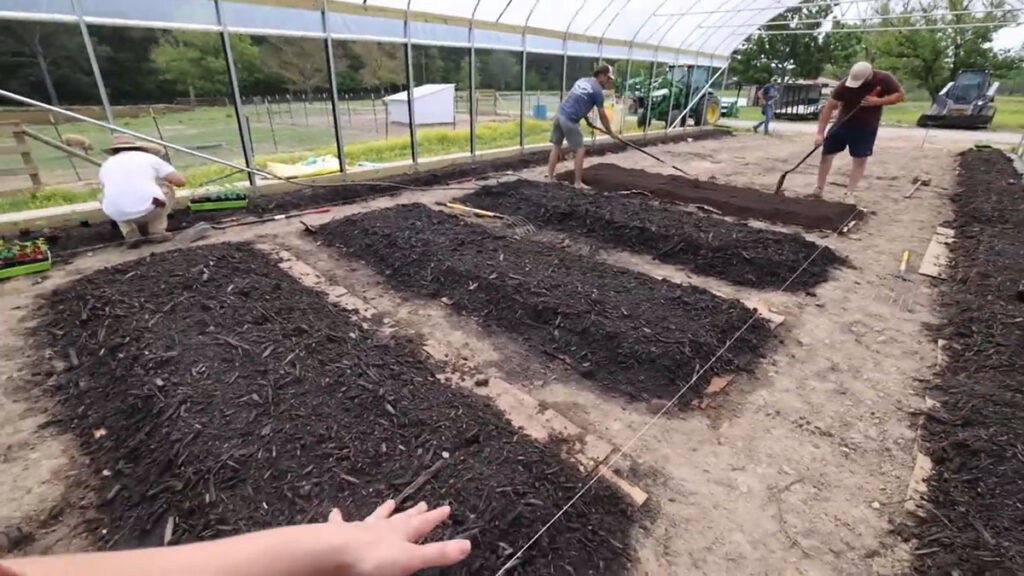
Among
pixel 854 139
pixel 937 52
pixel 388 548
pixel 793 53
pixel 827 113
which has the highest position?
pixel 793 53

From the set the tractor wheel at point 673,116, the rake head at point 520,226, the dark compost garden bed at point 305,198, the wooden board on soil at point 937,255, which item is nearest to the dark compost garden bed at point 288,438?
the dark compost garden bed at point 305,198

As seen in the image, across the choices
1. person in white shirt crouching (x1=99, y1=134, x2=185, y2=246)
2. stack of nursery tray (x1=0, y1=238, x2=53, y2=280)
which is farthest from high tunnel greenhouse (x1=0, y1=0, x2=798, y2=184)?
stack of nursery tray (x1=0, y1=238, x2=53, y2=280)

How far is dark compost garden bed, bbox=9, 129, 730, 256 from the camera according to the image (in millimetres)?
4812

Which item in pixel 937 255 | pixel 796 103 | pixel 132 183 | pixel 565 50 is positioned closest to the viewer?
pixel 132 183

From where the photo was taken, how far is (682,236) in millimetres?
4750

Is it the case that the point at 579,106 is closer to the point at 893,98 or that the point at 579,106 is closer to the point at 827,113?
the point at 827,113

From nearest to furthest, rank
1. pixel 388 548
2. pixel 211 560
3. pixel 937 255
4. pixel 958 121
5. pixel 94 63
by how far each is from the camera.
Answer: pixel 211 560
pixel 388 548
pixel 937 255
pixel 94 63
pixel 958 121

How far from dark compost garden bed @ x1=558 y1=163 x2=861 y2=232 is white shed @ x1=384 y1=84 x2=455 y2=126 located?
5.26 meters

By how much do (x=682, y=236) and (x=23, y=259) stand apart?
575 centimetres

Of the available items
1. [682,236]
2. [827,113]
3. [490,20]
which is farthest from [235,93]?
[827,113]

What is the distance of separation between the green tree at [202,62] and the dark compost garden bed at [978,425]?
776cm

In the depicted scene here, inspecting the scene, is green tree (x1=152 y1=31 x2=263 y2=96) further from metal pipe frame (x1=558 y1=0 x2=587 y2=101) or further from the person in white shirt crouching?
metal pipe frame (x1=558 y1=0 x2=587 y2=101)

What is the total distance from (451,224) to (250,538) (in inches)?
173

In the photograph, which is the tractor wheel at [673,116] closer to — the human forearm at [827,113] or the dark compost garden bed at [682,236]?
the human forearm at [827,113]
